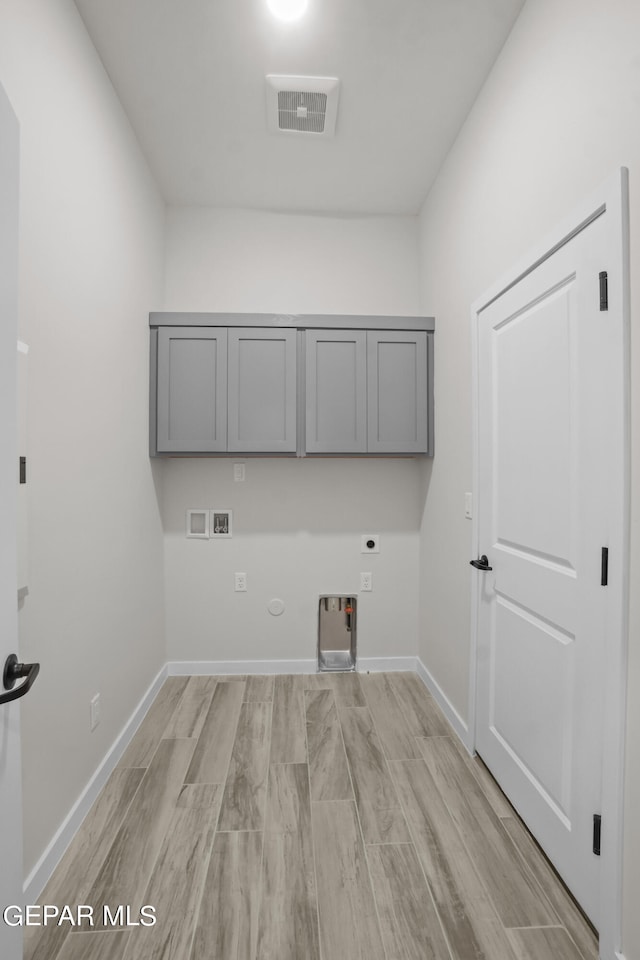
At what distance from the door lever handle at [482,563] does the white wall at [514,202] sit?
0.59ft

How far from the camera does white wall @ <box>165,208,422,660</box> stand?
306 cm

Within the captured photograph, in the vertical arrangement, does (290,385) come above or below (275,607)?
above

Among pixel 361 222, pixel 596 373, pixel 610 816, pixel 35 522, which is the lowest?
pixel 610 816

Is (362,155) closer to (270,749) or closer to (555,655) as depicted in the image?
(555,655)

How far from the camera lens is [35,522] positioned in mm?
1511

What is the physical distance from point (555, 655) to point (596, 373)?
0.91 meters

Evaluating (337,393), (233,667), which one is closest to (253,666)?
(233,667)

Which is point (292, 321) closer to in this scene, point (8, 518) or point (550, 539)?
point (550, 539)

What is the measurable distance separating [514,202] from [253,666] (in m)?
2.86

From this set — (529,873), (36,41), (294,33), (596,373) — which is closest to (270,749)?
(529,873)

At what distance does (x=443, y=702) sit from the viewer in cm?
260

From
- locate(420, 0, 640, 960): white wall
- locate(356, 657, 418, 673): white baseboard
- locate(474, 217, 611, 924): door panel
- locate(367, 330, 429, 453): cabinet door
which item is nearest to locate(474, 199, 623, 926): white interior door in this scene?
locate(474, 217, 611, 924): door panel

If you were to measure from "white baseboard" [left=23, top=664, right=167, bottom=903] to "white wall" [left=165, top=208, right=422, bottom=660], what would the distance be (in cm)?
75
